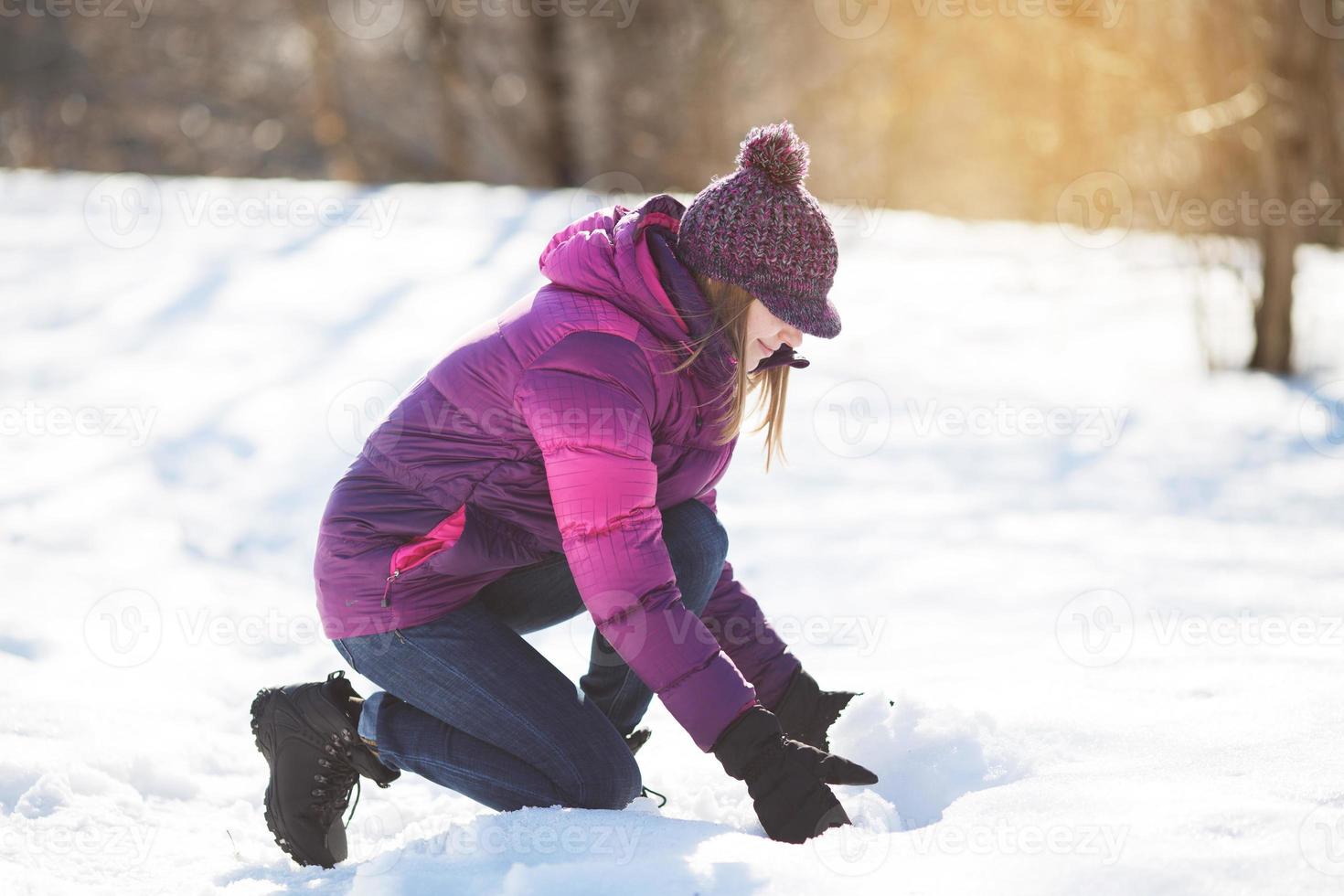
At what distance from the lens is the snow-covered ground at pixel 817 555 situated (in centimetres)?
172

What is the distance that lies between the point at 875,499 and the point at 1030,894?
270 centimetres

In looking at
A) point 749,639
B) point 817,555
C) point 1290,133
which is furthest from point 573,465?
point 1290,133

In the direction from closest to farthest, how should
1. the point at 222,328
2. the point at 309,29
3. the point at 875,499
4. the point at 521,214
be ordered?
the point at 875,499 → the point at 222,328 → the point at 521,214 → the point at 309,29

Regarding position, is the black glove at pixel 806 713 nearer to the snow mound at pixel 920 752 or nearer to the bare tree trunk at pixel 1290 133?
the snow mound at pixel 920 752

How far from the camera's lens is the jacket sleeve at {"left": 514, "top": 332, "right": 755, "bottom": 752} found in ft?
5.76

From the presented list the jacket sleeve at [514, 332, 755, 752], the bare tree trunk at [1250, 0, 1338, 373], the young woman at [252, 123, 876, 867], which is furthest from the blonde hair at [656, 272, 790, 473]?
the bare tree trunk at [1250, 0, 1338, 373]

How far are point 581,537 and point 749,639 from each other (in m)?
0.55

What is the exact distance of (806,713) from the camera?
215 centimetres

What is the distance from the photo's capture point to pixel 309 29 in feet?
40.3

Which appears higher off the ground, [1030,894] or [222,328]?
[222,328]

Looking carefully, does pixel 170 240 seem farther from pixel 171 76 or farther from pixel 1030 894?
pixel 171 76

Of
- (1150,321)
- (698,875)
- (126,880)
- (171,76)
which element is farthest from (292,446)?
(171,76)

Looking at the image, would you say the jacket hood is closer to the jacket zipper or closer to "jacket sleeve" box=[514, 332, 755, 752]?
"jacket sleeve" box=[514, 332, 755, 752]

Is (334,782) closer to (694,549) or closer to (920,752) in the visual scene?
(694,549)
